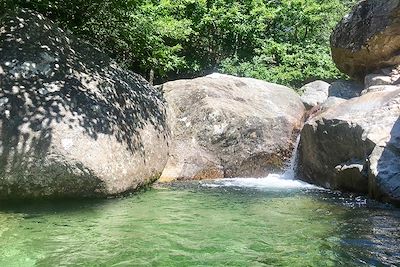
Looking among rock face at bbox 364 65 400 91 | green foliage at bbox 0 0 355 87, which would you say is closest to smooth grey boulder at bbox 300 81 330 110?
green foliage at bbox 0 0 355 87

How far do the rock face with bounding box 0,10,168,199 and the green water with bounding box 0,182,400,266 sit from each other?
0.36 m

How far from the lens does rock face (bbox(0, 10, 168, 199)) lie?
21.0ft

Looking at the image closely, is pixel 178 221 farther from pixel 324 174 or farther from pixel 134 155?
pixel 324 174

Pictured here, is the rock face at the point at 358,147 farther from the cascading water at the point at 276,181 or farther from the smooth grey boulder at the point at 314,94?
the smooth grey boulder at the point at 314,94

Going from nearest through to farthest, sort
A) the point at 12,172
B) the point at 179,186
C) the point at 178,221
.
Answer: the point at 178,221
the point at 12,172
the point at 179,186

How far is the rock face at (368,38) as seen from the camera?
34.2ft

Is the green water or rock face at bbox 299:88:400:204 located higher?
rock face at bbox 299:88:400:204

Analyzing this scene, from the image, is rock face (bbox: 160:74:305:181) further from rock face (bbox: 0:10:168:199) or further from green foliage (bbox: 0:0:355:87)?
green foliage (bbox: 0:0:355:87)

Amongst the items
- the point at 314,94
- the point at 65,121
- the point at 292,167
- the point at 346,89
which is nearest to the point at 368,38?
the point at 346,89

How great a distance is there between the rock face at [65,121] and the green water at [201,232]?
0.36m

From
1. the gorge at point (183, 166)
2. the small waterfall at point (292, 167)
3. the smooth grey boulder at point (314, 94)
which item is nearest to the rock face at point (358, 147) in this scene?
the gorge at point (183, 166)

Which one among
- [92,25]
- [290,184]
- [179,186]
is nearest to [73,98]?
[179,186]

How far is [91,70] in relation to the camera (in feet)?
26.5

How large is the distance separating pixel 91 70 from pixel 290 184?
447cm
